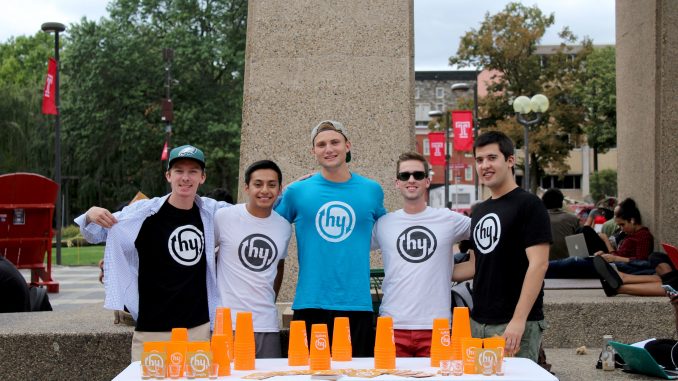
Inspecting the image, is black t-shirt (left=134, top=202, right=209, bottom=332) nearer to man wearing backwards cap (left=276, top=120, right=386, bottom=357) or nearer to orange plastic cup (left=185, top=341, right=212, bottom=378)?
man wearing backwards cap (left=276, top=120, right=386, bottom=357)

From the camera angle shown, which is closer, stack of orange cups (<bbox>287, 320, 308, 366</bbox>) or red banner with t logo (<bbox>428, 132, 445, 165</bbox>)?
stack of orange cups (<bbox>287, 320, 308, 366</bbox>)

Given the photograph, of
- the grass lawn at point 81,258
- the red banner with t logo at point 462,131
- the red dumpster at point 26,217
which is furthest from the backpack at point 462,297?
the red banner with t logo at point 462,131

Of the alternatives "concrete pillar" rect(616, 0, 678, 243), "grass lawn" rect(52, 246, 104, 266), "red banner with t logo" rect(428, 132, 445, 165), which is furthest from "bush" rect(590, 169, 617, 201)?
"concrete pillar" rect(616, 0, 678, 243)

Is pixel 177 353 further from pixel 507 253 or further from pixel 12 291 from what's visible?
pixel 12 291

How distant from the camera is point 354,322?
4.97 metres

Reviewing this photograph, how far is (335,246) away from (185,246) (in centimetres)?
86

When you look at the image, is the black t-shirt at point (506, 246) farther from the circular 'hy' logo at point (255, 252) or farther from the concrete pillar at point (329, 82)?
the concrete pillar at point (329, 82)

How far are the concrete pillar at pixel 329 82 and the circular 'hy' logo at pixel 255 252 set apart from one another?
7.95 feet

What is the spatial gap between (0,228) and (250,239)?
11.2 meters

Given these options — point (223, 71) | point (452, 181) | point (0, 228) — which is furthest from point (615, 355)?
point (452, 181)

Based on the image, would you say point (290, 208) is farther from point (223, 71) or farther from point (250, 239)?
point (223, 71)

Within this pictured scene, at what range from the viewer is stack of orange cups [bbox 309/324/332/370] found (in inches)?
168

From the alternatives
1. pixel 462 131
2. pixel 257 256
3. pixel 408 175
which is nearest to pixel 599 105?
pixel 462 131

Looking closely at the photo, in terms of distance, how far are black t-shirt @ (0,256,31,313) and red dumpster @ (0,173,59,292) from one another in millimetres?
7221
